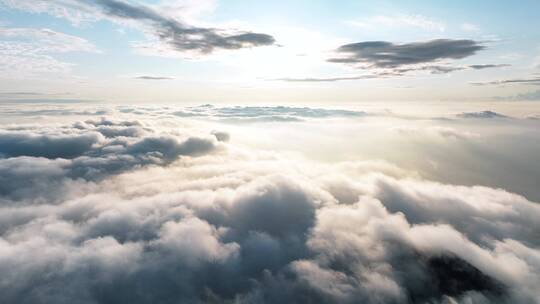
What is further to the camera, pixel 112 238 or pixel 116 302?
pixel 112 238

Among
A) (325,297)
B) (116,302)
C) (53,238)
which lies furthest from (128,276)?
(325,297)

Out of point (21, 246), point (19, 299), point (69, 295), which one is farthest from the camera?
point (21, 246)

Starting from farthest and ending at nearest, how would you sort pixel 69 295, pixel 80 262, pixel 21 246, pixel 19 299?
pixel 21 246 → pixel 80 262 → pixel 69 295 → pixel 19 299

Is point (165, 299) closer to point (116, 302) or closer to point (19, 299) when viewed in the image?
point (116, 302)

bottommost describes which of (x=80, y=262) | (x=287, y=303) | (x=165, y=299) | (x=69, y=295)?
(x=287, y=303)

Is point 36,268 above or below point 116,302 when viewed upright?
above

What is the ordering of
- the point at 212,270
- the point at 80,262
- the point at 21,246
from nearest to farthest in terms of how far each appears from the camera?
the point at 80,262, the point at 21,246, the point at 212,270

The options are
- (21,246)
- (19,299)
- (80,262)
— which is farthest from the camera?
(21,246)

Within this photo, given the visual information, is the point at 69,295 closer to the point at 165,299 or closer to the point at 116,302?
the point at 116,302

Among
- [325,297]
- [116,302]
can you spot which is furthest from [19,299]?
[325,297]
